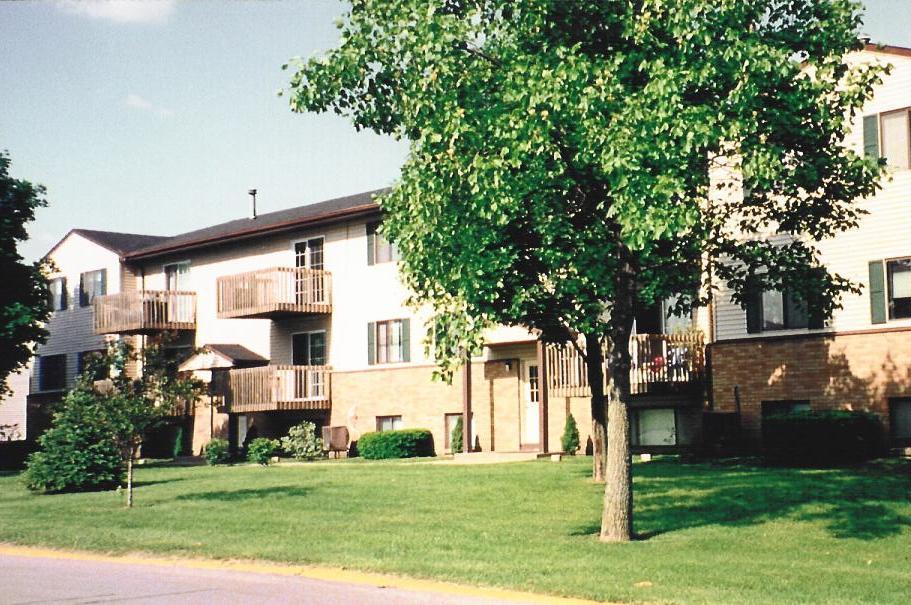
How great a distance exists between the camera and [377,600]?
11289 mm

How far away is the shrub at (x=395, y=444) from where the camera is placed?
33.3 metres

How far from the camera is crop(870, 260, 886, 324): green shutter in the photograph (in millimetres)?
25156

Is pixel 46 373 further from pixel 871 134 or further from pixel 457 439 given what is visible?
pixel 871 134

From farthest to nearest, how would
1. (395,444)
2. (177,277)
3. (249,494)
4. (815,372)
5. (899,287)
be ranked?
1. (177,277)
2. (395,444)
3. (815,372)
4. (899,287)
5. (249,494)

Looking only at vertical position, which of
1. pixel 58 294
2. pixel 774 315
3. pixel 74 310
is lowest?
pixel 774 315

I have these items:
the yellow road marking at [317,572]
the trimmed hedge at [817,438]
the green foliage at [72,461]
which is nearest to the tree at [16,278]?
the green foliage at [72,461]

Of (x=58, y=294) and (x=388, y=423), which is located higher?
(x=58, y=294)

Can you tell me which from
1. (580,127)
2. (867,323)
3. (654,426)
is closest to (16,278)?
(654,426)

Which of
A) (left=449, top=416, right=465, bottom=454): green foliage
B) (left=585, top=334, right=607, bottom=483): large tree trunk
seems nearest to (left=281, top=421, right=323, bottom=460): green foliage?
(left=449, top=416, right=465, bottom=454): green foliage

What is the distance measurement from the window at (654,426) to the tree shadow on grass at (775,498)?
6462 mm

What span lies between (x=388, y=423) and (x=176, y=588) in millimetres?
24177

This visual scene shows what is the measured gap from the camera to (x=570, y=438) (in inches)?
1163

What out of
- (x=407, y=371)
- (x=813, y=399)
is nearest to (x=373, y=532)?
(x=813, y=399)

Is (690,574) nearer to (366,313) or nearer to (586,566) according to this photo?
(586,566)
